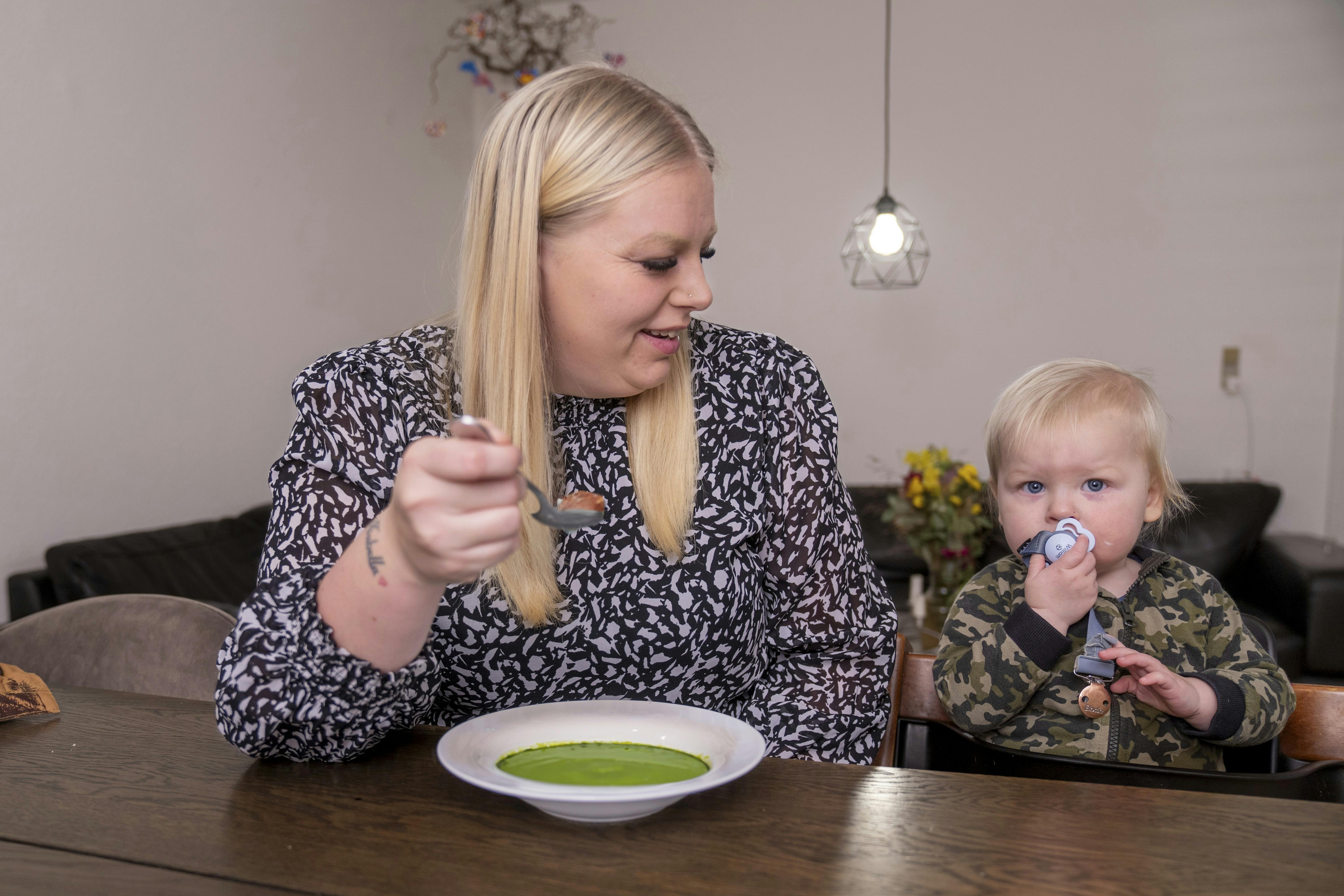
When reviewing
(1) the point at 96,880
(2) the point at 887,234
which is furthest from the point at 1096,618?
(2) the point at 887,234

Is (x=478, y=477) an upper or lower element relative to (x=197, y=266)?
lower

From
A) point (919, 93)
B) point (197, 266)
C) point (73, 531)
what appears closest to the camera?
point (73, 531)

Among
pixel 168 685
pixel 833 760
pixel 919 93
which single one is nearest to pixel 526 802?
pixel 833 760

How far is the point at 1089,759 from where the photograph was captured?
94cm

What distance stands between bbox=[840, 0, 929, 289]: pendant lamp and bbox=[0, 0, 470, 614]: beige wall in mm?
A: 1718

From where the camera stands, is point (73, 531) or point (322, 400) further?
point (73, 531)

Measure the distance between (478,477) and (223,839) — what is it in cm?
35

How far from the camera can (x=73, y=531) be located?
7.77ft

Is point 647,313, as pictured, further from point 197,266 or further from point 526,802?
point 197,266

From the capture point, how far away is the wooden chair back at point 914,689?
47.2 inches

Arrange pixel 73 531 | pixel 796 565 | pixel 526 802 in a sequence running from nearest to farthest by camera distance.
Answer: pixel 526 802
pixel 796 565
pixel 73 531

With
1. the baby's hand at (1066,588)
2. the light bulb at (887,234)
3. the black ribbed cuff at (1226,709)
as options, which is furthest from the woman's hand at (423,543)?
the light bulb at (887,234)

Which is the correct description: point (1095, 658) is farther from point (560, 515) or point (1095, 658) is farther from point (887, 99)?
point (887, 99)

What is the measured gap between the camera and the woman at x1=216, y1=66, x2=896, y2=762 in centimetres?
102
